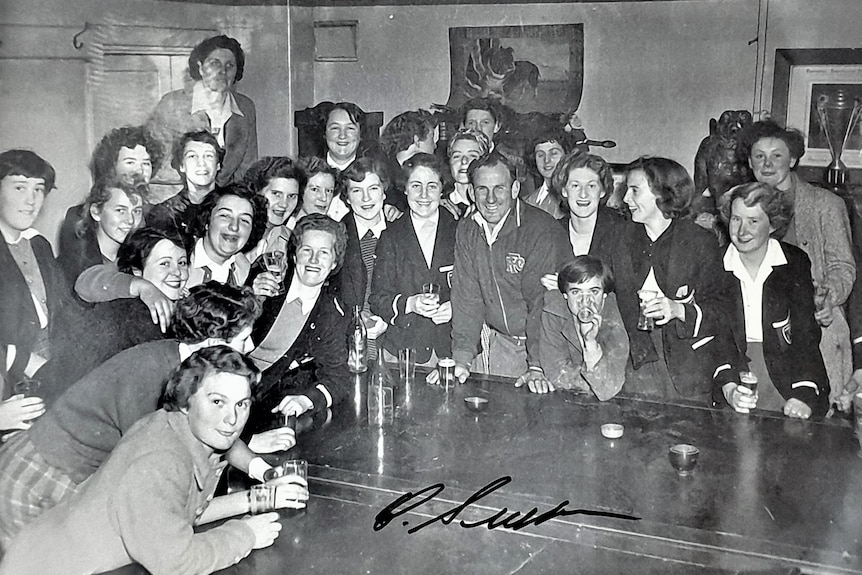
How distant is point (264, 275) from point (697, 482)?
1.80 m

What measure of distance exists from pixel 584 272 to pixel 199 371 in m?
1.63

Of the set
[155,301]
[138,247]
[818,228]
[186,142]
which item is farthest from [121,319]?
[818,228]

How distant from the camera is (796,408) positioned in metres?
3.27

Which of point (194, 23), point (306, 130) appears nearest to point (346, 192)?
point (306, 130)

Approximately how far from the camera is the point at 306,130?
3.89 m

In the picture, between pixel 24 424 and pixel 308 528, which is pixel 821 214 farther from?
pixel 24 424

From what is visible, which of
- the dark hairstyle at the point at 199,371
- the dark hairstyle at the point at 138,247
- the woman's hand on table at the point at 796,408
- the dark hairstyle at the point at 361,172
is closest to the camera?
the dark hairstyle at the point at 199,371

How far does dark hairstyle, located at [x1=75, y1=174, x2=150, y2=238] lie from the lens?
2.96m

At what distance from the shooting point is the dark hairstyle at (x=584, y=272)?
357cm

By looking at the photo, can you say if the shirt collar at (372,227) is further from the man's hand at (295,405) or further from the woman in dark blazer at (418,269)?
the man's hand at (295,405)

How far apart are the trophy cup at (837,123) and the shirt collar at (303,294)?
1.94 m

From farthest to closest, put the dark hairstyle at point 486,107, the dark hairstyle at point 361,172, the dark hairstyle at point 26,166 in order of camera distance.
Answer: the dark hairstyle at point 361,172 → the dark hairstyle at point 486,107 → the dark hairstyle at point 26,166

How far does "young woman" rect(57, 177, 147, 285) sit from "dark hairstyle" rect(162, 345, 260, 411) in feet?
2.01

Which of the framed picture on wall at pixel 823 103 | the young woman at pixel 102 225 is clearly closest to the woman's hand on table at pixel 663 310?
the framed picture on wall at pixel 823 103
